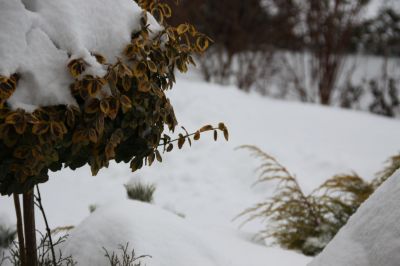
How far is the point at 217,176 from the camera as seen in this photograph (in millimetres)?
4824

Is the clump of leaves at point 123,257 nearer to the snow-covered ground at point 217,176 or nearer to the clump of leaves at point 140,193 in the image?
the snow-covered ground at point 217,176

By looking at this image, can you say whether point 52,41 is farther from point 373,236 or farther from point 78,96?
point 373,236

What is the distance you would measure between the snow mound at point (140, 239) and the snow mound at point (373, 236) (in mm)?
668

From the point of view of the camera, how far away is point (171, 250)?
228cm

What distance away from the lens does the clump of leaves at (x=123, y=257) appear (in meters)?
2.04

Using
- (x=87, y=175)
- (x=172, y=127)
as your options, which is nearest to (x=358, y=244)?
(x=172, y=127)

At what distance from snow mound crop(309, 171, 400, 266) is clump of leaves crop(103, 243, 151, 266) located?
76 centimetres

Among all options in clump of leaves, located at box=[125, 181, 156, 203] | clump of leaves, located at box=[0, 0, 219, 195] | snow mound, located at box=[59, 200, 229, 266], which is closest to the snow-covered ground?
snow mound, located at box=[59, 200, 229, 266]

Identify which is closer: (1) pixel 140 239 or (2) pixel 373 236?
(2) pixel 373 236

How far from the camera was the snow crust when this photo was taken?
1.49 meters

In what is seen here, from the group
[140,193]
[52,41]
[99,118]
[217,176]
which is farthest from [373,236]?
[217,176]

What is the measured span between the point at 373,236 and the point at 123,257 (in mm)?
1036

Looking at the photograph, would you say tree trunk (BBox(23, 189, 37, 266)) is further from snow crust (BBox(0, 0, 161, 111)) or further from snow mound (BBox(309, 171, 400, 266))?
snow mound (BBox(309, 171, 400, 266))

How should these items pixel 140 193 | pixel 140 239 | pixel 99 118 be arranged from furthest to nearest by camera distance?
pixel 140 193, pixel 140 239, pixel 99 118
